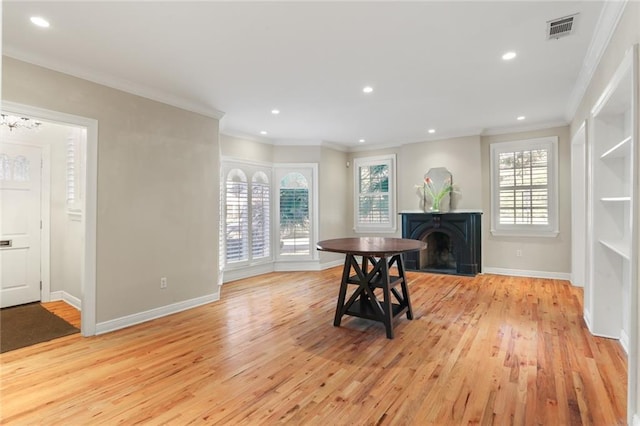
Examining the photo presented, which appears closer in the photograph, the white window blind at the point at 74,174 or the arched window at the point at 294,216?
the white window blind at the point at 74,174

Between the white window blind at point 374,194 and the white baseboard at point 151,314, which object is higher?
the white window blind at point 374,194

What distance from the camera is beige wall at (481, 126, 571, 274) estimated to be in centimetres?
521

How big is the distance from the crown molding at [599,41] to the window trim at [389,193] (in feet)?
11.0

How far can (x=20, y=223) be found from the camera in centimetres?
419

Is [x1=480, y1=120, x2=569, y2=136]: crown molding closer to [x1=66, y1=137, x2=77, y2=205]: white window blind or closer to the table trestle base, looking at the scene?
the table trestle base

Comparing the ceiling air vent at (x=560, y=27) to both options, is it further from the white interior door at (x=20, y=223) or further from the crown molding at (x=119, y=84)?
the white interior door at (x=20, y=223)

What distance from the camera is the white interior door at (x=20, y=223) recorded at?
4059 mm

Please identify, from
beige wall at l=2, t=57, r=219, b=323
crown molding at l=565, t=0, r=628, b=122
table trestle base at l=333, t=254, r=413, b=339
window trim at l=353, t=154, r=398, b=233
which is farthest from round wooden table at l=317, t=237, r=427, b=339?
window trim at l=353, t=154, r=398, b=233

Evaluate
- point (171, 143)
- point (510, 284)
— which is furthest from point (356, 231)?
point (171, 143)

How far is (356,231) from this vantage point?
7.25m

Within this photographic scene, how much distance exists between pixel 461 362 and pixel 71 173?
16.7 feet

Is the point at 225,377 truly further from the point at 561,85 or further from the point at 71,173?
the point at 561,85

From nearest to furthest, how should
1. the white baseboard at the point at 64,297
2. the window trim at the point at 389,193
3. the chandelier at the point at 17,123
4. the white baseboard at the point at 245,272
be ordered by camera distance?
the chandelier at the point at 17,123 → the white baseboard at the point at 64,297 → the white baseboard at the point at 245,272 → the window trim at the point at 389,193

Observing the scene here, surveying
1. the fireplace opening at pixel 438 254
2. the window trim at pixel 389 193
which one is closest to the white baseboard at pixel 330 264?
the window trim at pixel 389 193
